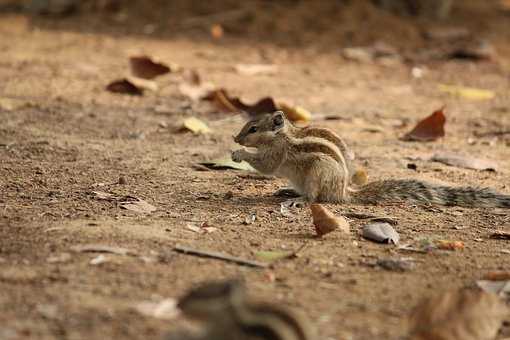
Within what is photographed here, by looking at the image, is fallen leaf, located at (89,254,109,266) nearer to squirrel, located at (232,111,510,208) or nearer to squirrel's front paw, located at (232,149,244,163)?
squirrel, located at (232,111,510,208)

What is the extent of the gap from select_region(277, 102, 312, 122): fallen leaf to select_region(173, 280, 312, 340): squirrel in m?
5.32

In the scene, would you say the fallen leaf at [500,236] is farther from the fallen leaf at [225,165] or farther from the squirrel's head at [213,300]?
the squirrel's head at [213,300]

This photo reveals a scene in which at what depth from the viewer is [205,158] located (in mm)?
7375

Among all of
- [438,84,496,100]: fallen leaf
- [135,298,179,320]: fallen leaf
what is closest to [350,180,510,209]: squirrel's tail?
[135,298,179,320]: fallen leaf

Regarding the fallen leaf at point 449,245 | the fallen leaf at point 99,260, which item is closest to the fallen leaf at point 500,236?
the fallen leaf at point 449,245

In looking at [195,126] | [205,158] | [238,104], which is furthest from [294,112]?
[205,158]

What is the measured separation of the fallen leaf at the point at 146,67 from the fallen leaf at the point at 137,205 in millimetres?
3998

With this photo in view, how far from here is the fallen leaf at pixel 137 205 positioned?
5.78 meters

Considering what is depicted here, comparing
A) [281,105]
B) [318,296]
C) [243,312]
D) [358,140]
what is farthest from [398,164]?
[243,312]

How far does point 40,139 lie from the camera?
24.8 feet

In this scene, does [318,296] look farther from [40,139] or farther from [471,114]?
[471,114]

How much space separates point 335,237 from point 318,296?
3.55ft

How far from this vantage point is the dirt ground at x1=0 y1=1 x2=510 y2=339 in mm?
4332

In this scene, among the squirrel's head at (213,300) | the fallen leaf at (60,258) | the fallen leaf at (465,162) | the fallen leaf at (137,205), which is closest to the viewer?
the squirrel's head at (213,300)
